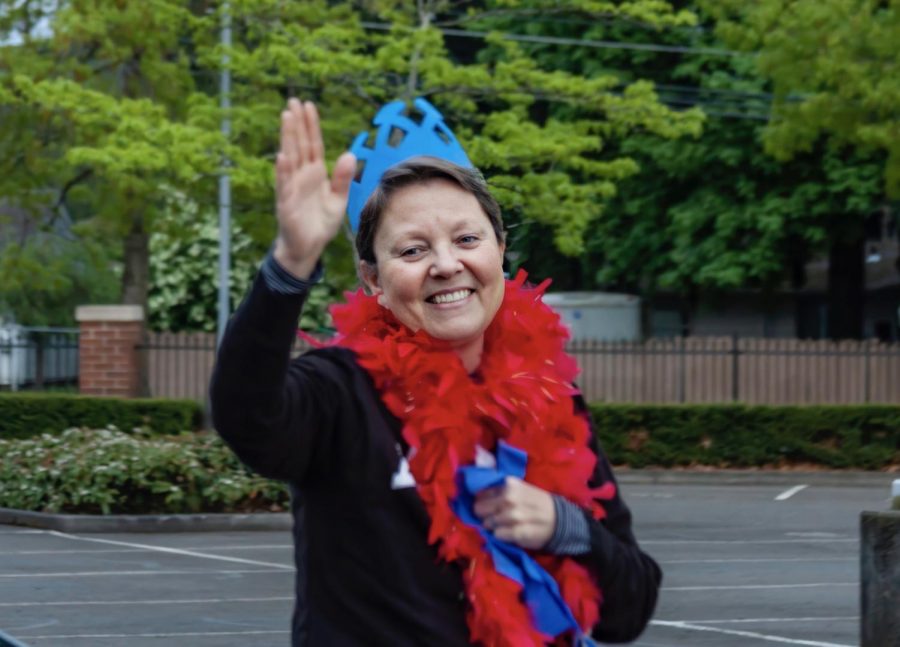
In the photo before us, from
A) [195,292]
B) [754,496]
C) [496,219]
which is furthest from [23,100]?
[496,219]

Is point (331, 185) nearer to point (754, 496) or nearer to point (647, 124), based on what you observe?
point (754, 496)

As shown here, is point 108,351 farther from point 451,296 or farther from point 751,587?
point 451,296

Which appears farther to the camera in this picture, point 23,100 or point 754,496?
point 23,100

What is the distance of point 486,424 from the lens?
2971 mm

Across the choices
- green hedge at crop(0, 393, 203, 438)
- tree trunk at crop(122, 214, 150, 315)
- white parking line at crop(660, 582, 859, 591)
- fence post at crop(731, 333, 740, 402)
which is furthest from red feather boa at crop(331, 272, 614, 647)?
fence post at crop(731, 333, 740, 402)

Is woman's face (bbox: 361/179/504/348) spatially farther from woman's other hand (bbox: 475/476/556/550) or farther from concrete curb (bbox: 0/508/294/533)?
concrete curb (bbox: 0/508/294/533)

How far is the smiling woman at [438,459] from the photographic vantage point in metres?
2.77

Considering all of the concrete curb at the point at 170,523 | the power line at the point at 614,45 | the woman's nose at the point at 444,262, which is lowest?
the concrete curb at the point at 170,523

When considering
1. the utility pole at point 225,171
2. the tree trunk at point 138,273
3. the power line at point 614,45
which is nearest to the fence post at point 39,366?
the tree trunk at point 138,273

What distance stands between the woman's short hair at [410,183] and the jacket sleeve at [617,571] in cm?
41

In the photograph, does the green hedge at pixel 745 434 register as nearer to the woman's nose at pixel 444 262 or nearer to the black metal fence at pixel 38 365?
the black metal fence at pixel 38 365

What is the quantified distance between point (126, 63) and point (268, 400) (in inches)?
938

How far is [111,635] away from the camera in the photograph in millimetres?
9625

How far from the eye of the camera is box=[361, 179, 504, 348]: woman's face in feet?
A: 9.46
